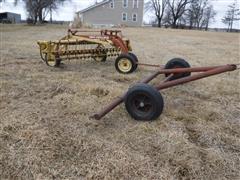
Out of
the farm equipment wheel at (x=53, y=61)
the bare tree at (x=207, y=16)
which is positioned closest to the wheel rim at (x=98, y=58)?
the farm equipment wheel at (x=53, y=61)

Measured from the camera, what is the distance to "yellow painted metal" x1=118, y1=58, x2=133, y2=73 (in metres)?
6.16

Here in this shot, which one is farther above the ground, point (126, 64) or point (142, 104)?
point (126, 64)


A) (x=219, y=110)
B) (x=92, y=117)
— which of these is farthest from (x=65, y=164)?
(x=219, y=110)

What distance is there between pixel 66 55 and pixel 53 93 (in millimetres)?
2263

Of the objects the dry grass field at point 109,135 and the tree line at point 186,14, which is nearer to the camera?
the dry grass field at point 109,135

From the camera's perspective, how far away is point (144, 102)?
346 cm

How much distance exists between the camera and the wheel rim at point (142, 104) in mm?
3428

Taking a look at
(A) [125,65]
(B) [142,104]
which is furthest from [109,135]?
(A) [125,65]

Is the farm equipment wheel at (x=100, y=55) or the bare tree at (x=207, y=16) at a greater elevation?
the bare tree at (x=207, y=16)

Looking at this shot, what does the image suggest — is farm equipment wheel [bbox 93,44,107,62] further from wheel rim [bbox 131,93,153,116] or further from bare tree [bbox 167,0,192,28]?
bare tree [bbox 167,0,192,28]

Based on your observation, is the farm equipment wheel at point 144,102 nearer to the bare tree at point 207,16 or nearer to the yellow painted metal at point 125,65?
the yellow painted metal at point 125,65

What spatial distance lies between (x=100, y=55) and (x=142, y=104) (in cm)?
398

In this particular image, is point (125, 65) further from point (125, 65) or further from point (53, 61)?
point (53, 61)

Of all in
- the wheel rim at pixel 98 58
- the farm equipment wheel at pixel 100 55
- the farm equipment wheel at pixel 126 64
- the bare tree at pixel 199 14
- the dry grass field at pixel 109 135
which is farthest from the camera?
the bare tree at pixel 199 14
